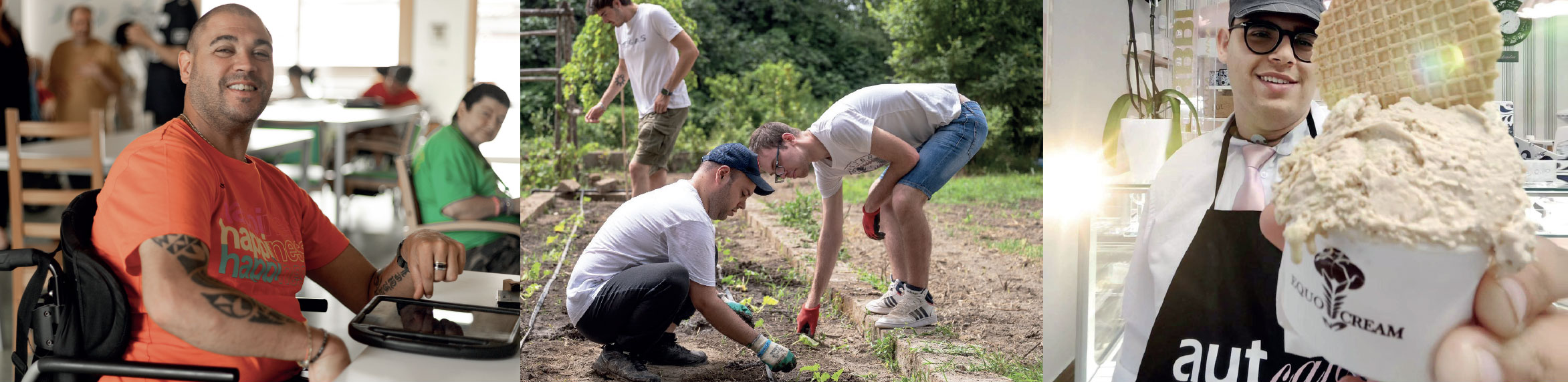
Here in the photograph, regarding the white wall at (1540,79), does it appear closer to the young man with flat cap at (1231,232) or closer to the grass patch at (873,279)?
the young man with flat cap at (1231,232)

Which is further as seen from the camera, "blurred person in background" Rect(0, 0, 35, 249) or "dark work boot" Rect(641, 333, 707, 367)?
"dark work boot" Rect(641, 333, 707, 367)

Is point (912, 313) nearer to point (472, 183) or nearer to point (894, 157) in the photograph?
point (894, 157)

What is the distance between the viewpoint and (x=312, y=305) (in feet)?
6.36

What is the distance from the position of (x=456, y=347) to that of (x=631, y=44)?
1.00 m

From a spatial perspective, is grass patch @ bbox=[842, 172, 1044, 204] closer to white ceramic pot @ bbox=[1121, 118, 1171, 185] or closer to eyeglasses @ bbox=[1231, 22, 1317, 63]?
white ceramic pot @ bbox=[1121, 118, 1171, 185]

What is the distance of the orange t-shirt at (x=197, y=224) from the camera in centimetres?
168

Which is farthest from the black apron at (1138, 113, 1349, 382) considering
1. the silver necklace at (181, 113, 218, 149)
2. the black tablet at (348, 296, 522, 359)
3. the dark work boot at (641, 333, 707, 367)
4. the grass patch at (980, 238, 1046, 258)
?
the silver necklace at (181, 113, 218, 149)

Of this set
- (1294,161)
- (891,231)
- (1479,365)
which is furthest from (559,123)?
(1479,365)

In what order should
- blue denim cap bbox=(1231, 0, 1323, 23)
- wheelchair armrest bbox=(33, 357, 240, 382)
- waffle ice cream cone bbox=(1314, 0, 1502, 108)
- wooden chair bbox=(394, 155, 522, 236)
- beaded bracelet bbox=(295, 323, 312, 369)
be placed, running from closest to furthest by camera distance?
waffle ice cream cone bbox=(1314, 0, 1502, 108)
blue denim cap bbox=(1231, 0, 1323, 23)
wheelchair armrest bbox=(33, 357, 240, 382)
beaded bracelet bbox=(295, 323, 312, 369)
wooden chair bbox=(394, 155, 522, 236)

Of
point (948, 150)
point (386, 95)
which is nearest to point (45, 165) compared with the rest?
point (386, 95)

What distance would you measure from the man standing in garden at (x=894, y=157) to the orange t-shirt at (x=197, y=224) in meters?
1.26

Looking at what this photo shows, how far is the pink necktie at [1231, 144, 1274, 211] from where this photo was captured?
142 cm

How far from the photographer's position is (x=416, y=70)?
6.82 ft

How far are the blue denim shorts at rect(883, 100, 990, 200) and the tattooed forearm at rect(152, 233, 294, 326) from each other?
1662mm
